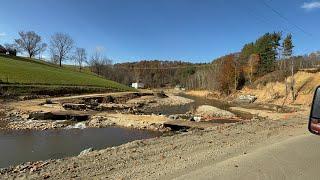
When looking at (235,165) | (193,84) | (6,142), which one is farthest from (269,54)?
(235,165)

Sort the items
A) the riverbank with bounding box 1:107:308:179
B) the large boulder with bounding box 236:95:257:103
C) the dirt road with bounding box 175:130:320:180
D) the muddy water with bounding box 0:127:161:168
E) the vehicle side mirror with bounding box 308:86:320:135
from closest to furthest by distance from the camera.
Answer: the vehicle side mirror with bounding box 308:86:320:135 → the dirt road with bounding box 175:130:320:180 → the riverbank with bounding box 1:107:308:179 → the muddy water with bounding box 0:127:161:168 → the large boulder with bounding box 236:95:257:103

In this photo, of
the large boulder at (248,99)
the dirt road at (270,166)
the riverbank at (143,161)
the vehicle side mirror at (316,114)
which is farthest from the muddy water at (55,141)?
the large boulder at (248,99)

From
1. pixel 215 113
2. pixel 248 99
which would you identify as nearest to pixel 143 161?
pixel 215 113

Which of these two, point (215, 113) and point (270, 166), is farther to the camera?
point (215, 113)

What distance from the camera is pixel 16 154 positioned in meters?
17.1

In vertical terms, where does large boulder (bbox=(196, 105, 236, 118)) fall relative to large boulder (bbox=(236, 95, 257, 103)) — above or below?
below

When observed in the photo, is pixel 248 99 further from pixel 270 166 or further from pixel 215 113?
pixel 270 166

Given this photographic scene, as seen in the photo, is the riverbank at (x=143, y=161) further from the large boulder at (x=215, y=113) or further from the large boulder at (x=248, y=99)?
the large boulder at (x=248, y=99)

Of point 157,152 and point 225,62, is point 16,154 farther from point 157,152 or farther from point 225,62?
point 225,62

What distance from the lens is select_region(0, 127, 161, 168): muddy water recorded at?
16875 mm

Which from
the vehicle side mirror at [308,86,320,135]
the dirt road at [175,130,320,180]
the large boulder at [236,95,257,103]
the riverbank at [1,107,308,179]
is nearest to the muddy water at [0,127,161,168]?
the riverbank at [1,107,308,179]

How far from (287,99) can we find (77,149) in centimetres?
4872

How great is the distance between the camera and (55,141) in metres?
20.9

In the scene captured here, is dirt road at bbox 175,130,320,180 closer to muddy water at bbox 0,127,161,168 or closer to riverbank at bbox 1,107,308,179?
riverbank at bbox 1,107,308,179
